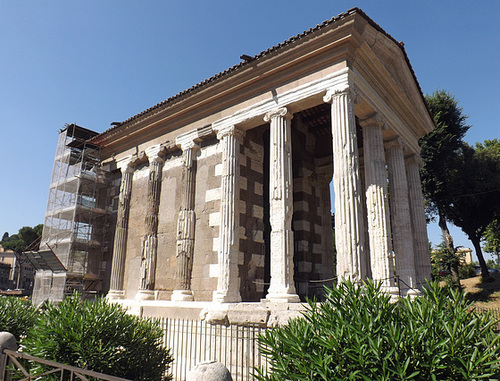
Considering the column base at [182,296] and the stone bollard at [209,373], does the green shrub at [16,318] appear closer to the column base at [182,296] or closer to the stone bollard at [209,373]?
the column base at [182,296]

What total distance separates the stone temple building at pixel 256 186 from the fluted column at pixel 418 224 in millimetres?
49

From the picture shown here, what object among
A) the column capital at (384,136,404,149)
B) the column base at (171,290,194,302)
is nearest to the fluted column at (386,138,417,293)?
the column capital at (384,136,404,149)

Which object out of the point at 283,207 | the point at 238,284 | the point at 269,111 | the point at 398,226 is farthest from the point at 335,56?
the point at 238,284

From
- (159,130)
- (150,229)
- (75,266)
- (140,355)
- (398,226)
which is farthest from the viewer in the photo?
(75,266)

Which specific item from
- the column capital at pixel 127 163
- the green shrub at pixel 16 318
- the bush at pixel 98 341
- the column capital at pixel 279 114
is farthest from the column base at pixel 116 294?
the column capital at pixel 279 114

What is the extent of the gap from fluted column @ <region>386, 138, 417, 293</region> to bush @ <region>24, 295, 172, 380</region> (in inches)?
305

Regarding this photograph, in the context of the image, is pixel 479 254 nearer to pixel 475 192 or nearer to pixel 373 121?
pixel 475 192

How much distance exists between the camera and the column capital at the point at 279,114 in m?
10.2

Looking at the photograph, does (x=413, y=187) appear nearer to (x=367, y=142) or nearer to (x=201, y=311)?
(x=367, y=142)

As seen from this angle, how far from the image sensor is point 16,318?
27.5ft

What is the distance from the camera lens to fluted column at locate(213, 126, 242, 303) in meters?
10.0

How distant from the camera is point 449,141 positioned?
22609mm

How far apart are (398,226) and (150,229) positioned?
8285 millimetres

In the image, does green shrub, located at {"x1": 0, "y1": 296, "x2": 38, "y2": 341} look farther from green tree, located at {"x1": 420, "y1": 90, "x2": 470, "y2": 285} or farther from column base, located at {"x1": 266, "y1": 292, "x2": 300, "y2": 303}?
green tree, located at {"x1": 420, "y1": 90, "x2": 470, "y2": 285}
